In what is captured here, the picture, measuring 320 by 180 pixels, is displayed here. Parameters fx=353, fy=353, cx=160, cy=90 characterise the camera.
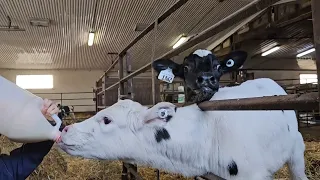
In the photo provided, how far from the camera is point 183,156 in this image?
2.05 meters

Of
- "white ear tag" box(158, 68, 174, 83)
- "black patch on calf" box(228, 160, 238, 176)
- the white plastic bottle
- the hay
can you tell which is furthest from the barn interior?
the white plastic bottle

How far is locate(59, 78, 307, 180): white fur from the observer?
80.1 inches

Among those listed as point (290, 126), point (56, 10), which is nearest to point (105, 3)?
point (56, 10)

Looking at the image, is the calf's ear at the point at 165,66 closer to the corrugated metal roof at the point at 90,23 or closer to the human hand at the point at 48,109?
the human hand at the point at 48,109

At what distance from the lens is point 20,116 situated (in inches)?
57.9

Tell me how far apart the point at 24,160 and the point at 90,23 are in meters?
8.12

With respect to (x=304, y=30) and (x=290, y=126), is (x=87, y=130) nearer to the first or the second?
(x=290, y=126)

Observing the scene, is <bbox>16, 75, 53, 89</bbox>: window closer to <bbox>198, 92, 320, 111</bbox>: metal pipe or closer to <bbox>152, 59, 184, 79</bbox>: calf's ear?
<bbox>152, 59, 184, 79</bbox>: calf's ear

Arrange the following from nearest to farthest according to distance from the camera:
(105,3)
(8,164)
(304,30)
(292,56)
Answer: (8,164)
(105,3)
(304,30)
(292,56)

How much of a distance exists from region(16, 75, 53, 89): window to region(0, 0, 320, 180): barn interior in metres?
0.05

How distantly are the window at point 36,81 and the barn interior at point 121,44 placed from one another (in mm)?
47

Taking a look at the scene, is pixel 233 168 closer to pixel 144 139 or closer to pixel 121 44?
pixel 144 139

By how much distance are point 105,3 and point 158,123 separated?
630 centimetres

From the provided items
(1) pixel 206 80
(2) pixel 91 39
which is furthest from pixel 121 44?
(1) pixel 206 80
